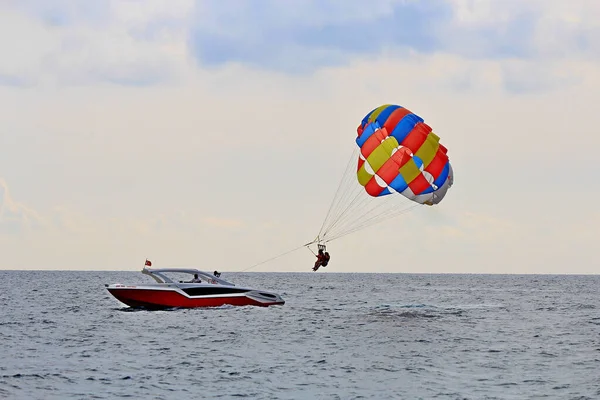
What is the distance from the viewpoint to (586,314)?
61.7m

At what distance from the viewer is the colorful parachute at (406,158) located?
4053cm

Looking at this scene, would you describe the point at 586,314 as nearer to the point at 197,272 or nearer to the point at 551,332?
the point at 551,332

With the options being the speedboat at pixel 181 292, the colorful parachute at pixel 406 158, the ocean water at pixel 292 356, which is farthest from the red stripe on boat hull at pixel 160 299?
the colorful parachute at pixel 406 158

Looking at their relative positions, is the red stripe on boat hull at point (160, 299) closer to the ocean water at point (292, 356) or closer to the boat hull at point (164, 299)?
the boat hull at point (164, 299)

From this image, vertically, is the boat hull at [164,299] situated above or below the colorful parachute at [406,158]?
below

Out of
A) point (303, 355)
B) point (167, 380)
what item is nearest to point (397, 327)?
point (303, 355)

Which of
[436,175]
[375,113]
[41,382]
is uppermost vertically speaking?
[375,113]

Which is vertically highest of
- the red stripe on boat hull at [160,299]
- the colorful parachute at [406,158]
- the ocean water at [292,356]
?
the colorful parachute at [406,158]

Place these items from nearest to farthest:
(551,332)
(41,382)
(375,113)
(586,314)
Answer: (41,382) → (375,113) → (551,332) → (586,314)

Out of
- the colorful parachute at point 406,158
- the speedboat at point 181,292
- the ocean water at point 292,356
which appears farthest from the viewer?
the speedboat at point 181,292

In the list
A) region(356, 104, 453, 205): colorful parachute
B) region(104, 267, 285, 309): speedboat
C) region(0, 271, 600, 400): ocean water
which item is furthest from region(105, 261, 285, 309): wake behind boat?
region(356, 104, 453, 205): colorful parachute

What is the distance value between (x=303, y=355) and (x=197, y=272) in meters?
14.3

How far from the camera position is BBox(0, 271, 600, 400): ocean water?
87.6ft

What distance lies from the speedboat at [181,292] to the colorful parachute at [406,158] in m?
11.4
